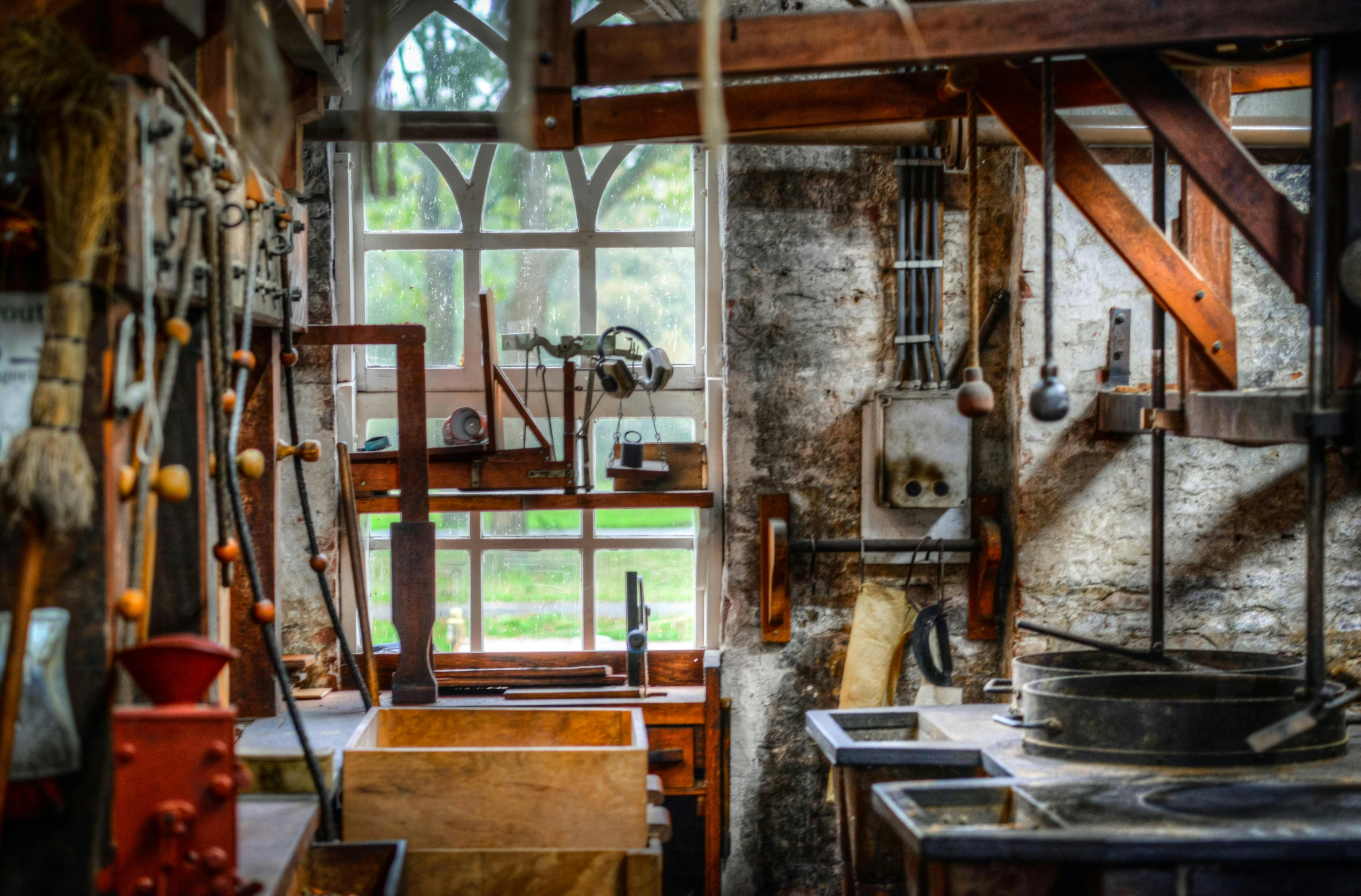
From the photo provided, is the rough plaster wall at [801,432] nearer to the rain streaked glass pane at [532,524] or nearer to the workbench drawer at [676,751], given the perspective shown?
the workbench drawer at [676,751]

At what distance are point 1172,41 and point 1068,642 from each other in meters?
2.07

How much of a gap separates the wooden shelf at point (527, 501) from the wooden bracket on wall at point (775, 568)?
318 millimetres

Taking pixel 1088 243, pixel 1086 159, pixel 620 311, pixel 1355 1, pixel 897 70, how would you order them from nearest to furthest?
pixel 1355 1 < pixel 1086 159 < pixel 897 70 < pixel 1088 243 < pixel 620 311

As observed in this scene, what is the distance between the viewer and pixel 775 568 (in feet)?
12.2

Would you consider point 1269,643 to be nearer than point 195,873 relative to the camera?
No

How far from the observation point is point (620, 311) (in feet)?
13.6

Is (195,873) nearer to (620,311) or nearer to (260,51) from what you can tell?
(260,51)

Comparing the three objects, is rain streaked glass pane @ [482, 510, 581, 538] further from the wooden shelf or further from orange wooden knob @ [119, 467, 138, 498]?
orange wooden knob @ [119, 467, 138, 498]

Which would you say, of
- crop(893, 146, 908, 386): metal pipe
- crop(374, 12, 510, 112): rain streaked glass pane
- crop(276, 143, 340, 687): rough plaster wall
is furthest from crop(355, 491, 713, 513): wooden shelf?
crop(374, 12, 510, 112): rain streaked glass pane

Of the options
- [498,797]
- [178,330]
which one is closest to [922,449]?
[498,797]

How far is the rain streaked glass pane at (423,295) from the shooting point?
4109 millimetres

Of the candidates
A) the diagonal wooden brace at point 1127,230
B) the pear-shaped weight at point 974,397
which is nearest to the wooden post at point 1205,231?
the diagonal wooden brace at point 1127,230

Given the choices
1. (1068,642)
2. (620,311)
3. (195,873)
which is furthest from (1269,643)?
(195,873)

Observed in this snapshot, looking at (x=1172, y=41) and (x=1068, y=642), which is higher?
(x=1172, y=41)
